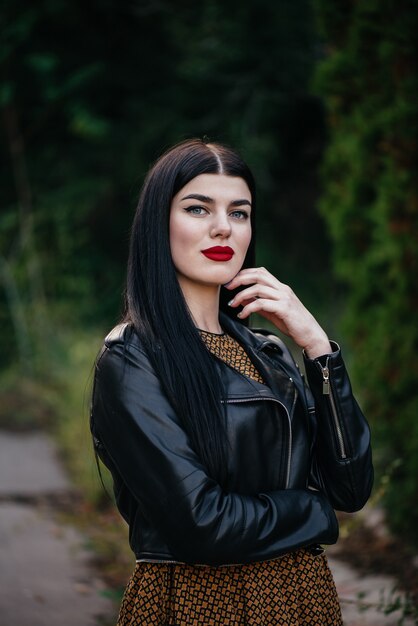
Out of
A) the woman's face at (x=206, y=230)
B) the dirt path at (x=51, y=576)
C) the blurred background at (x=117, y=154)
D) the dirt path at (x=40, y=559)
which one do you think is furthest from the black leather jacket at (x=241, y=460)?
the blurred background at (x=117, y=154)

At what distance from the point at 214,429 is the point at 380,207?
3.20 meters

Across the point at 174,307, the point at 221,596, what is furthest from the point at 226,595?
the point at 174,307

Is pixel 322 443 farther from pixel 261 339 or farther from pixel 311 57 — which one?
pixel 311 57

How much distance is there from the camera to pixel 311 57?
34.5 ft

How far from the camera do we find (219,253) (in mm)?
2117

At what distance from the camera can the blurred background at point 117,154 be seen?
6.24 meters

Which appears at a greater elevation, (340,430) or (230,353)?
(230,353)

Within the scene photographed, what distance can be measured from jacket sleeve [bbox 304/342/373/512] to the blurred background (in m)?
3.24

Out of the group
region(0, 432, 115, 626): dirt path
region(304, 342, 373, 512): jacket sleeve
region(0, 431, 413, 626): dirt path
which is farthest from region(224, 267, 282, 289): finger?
region(0, 432, 115, 626): dirt path

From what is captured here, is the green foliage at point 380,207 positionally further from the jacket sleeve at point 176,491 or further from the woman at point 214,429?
the jacket sleeve at point 176,491

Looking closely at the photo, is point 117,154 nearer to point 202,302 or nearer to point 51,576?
point 51,576

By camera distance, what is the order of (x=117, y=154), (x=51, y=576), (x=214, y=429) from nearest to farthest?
(x=214, y=429) → (x=51, y=576) → (x=117, y=154)

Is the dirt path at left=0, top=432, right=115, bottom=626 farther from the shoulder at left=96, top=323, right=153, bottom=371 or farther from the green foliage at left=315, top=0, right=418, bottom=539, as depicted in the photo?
the shoulder at left=96, top=323, right=153, bottom=371

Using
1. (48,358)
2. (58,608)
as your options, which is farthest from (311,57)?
(58,608)
